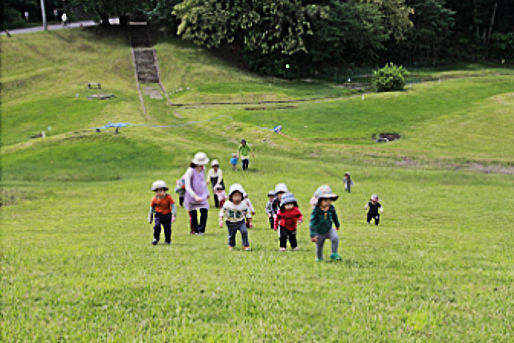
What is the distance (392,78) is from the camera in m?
58.4

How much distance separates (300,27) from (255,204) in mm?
50116

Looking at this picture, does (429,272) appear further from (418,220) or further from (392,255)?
(418,220)

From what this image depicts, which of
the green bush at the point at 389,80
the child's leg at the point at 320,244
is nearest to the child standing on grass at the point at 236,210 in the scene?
the child's leg at the point at 320,244

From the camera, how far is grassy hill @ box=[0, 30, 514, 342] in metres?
6.65

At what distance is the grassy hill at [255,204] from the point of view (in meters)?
6.65

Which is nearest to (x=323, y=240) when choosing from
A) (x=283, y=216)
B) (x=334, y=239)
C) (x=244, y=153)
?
(x=334, y=239)

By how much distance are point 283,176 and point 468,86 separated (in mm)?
42776

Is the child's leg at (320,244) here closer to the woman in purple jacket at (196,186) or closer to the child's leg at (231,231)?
the child's leg at (231,231)

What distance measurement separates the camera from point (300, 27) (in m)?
65.2

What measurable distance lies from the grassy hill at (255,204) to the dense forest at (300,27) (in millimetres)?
5722

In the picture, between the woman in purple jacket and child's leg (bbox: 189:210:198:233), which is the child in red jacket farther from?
child's leg (bbox: 189:210:198:233)

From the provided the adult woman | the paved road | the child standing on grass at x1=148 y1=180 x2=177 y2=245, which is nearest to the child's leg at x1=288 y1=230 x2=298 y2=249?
the child standing on grass at x1=148 y1=180 x2=177 y2=245

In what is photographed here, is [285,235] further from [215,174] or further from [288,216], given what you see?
[215,174]

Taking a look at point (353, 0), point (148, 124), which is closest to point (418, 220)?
point (148, 124)
